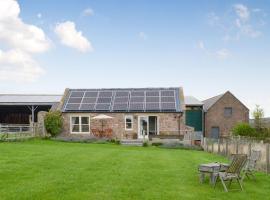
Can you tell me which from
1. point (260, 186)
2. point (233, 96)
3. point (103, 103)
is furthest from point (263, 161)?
point (233, 96)

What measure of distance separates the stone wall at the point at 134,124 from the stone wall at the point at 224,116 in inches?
526

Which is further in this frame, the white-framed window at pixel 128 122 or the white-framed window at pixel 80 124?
the white-framed window at pixel 80 124

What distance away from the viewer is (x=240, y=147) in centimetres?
2123

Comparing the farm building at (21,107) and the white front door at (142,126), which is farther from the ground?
the farm building at (21,107)

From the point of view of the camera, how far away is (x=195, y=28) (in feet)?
90.2

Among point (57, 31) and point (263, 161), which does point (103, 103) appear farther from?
point (263, 161)

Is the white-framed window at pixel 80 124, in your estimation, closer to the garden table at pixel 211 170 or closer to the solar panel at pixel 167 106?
the solar panel at pixel 167 106

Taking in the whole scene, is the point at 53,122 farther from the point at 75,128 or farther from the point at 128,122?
the point at 128,122

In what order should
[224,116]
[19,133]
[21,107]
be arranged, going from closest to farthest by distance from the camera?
[19,133], [21,107], [224,116]

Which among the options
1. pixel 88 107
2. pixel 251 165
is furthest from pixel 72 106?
pixel 251 165

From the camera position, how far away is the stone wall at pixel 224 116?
49.2m

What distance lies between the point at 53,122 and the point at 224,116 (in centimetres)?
2197

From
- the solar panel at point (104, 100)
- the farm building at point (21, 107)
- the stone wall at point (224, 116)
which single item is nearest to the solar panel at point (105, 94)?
the solar panel at point (104, 100)

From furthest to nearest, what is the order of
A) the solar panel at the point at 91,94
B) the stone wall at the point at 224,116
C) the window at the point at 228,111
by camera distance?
1. the window at the point at 228,111
2. the stone wall at the point at 224,116
3. the solar panel at the point at 91,94
